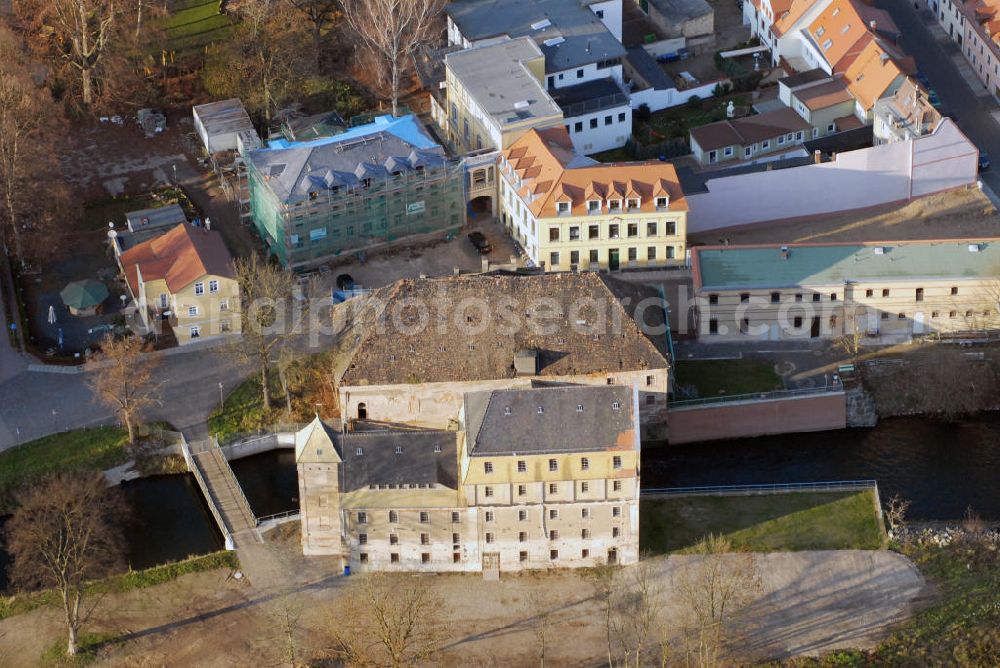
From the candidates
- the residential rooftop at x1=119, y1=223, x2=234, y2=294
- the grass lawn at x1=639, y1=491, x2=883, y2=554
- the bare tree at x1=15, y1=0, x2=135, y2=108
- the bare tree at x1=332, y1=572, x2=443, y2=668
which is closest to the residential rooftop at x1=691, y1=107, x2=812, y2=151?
the residential rooftop at x1=119, y1=223, x2=234, y2=294

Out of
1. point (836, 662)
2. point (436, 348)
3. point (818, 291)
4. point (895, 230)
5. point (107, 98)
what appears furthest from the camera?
point (107, 98)

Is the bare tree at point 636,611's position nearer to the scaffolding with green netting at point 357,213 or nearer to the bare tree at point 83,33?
the scaffolding with green netting at point 357,213

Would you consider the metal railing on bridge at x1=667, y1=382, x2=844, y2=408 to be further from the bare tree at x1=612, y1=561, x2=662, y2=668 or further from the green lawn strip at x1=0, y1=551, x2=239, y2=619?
the green lawn strip at x1=0, y1=551, x2=239, y2=619

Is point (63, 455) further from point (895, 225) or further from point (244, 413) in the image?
point (895, 225)

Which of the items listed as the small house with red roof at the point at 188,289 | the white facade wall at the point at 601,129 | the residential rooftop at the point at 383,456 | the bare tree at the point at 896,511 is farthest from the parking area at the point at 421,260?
the bare tree at the point at 896,511

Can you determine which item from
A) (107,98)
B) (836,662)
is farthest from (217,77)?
(836,662)

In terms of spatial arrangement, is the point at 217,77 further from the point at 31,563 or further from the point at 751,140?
the point at 31,563
